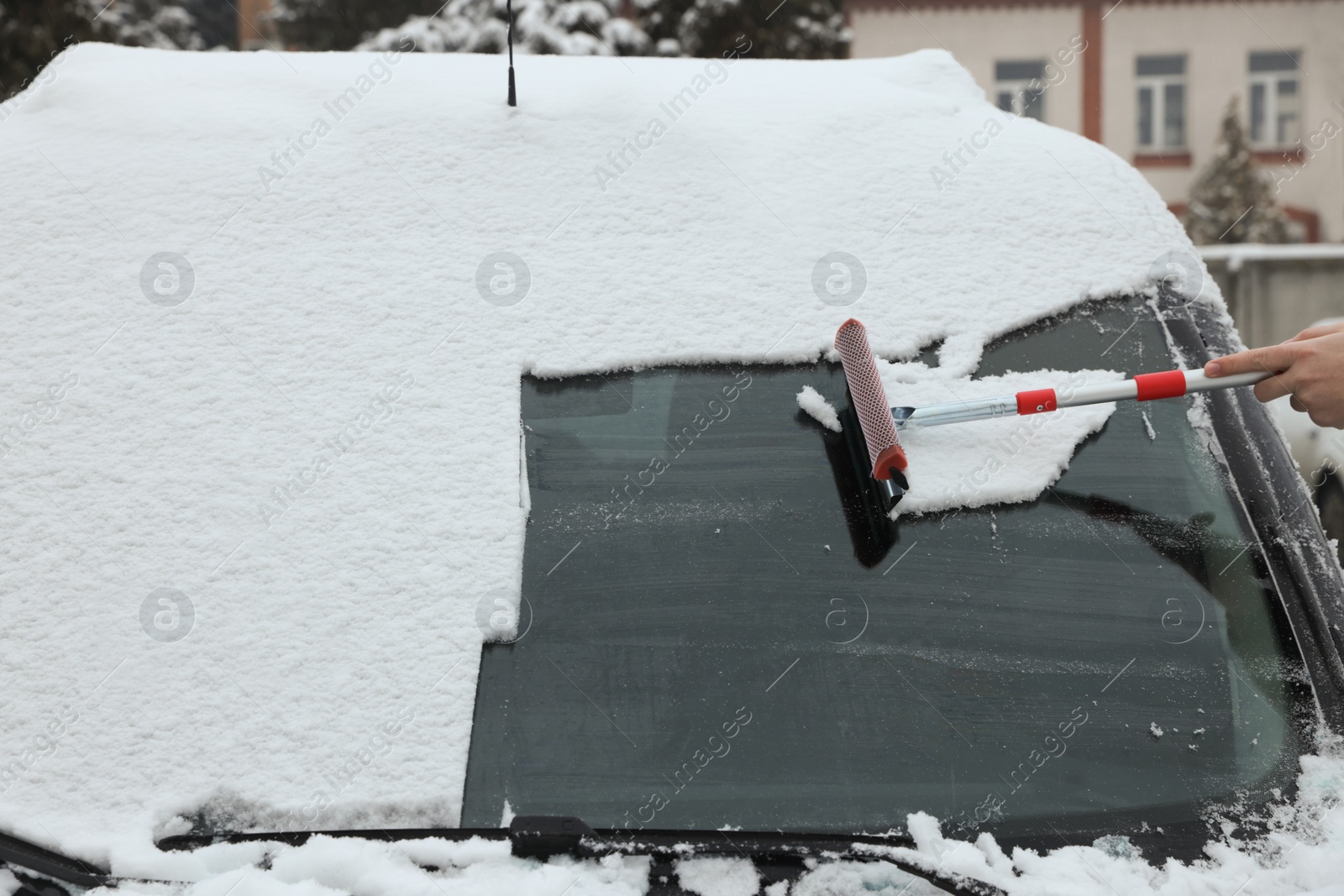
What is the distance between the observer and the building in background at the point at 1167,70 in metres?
19.2

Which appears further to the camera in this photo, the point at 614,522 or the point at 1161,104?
the point at 1161,104

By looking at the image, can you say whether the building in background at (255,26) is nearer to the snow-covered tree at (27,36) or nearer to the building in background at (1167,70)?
the snow-covered tree at (27,36)

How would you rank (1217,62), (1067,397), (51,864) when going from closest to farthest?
(51,864) → (1067,397) → (1217,62)

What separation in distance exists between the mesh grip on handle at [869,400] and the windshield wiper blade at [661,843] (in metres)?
0.58

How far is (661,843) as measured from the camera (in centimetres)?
134

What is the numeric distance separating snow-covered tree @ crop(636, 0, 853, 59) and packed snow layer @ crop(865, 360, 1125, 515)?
40.9ft

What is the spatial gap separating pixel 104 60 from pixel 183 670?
5.18 ft

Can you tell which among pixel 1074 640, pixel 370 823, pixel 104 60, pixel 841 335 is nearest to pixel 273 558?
pixel 370 823

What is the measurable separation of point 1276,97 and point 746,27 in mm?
11470

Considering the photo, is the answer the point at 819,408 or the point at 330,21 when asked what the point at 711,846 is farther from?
the point at 330,21

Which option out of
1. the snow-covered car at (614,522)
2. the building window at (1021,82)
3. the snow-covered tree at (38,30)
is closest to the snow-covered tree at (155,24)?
the snow-covered tree at (38,30)

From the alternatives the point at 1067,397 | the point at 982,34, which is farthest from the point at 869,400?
the point at 982,34

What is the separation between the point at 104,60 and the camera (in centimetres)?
244

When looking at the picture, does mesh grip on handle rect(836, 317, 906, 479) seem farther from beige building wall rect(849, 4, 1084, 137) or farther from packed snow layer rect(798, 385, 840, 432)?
beige building wall rect(849, 4, 1084, 137)
